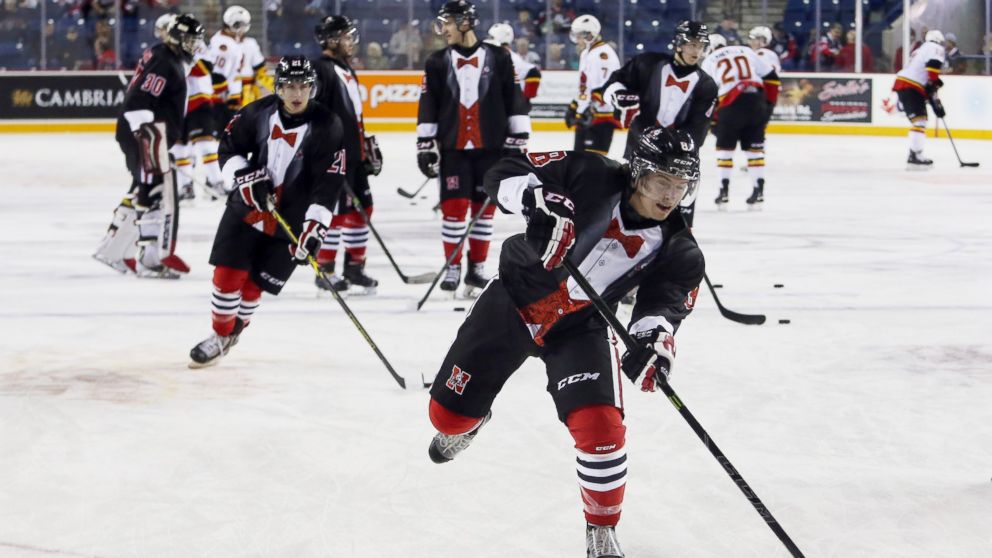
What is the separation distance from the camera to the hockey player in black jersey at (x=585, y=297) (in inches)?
100

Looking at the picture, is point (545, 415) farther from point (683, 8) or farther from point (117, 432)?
point (683, 8)

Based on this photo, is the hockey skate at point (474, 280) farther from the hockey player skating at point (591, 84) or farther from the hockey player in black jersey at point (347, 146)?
the hockey player skating at point (591, 84)

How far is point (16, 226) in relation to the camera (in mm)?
7910

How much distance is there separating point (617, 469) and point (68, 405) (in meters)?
2.05

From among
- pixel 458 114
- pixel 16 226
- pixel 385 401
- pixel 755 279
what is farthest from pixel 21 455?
pixel 16 226

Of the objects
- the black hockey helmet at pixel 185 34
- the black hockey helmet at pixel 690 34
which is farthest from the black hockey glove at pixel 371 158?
the black hockey helmet at pixel 690 34

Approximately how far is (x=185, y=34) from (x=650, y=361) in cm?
400

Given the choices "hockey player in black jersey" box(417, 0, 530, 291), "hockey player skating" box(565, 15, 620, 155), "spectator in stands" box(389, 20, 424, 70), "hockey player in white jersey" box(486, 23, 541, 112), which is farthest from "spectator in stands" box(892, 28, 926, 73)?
"hockey player in black jersey" box(417, 0, 530, 291)

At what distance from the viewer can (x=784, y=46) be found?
49.2 feet

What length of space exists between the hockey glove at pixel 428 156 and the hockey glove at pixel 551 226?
10.1ft

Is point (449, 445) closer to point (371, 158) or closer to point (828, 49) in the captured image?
point (371, 158)

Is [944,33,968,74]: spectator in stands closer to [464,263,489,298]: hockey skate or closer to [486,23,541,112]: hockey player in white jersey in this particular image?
[486,23,541,112]: hockey player in white jersey

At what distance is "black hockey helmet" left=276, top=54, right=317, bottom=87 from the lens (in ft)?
13.6

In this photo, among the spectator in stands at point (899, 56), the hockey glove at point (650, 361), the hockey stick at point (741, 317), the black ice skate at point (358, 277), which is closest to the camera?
the hockey glove at point (650, 361)
